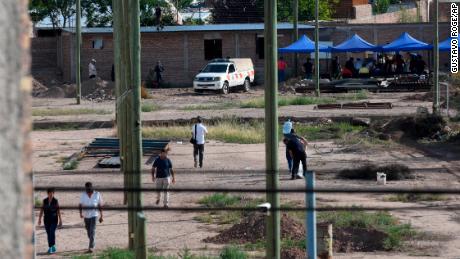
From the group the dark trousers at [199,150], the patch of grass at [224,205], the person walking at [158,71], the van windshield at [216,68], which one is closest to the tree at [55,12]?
the person walking at [158,71]

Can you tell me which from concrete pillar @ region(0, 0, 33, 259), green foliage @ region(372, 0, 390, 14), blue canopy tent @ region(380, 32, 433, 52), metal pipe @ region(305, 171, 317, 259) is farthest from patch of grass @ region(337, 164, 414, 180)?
green foliage @ region(372, 0, 390, 14)

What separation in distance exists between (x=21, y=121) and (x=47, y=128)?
36.7 meters

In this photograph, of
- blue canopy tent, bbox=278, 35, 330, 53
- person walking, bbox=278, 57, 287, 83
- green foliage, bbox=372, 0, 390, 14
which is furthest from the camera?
green foliage, bbox=372, 0, 390, 14

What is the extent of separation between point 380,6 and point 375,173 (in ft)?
243

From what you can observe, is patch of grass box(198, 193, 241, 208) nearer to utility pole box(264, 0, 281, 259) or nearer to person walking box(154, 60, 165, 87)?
utility pole box(264, 0, 281, 259)

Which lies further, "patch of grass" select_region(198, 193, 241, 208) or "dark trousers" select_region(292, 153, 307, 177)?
"dark trousers" select_region(292, 153, 307, 177)

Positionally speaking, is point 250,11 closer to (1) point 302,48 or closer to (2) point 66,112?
(1) point 302,48

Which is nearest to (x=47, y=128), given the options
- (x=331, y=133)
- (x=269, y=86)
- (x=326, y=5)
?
(x=331, y=133)

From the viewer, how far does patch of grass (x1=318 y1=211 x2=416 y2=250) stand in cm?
1785

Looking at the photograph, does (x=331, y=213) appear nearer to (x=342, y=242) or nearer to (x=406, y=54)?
(x=342, y=242)

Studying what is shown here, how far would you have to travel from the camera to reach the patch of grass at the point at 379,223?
1785 cm

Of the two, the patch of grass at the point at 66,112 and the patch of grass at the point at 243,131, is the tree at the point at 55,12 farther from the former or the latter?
the patch of grass at the point at 243,131

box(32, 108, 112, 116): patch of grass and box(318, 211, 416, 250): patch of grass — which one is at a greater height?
box(32, 108, 112, 116): patch of grass

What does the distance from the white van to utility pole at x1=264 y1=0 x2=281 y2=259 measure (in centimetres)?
3905
